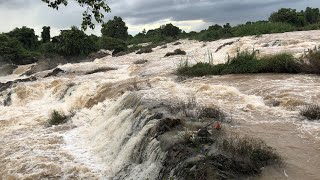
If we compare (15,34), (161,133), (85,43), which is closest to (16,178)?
(161,133)

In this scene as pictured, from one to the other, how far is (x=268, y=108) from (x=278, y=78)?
3.60 m

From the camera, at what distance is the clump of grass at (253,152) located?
5938 millimetres

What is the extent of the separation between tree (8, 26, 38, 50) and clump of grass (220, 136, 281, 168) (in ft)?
147

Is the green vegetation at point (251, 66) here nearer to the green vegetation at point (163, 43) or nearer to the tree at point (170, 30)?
the green vegetation at point (163, 43)

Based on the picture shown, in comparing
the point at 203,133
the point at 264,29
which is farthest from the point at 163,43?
the point at 203,133

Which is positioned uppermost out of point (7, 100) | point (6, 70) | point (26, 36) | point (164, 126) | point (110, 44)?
point (26, 36)

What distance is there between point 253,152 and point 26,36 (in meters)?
46.1

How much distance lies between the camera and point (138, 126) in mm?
8641

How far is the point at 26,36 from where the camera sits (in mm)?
47344

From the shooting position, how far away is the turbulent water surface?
23.0 ft

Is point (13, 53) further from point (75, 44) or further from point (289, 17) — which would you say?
point (289, 17)

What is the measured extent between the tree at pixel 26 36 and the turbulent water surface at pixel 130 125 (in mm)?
33165

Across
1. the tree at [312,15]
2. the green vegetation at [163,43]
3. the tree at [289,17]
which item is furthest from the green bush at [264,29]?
the tree at [312,15]

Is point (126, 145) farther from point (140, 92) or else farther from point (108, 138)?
point (140, 92)
